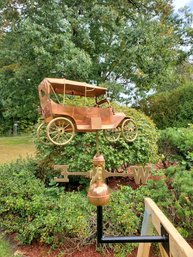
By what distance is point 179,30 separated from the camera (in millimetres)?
10602

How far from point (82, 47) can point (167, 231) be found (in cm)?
827

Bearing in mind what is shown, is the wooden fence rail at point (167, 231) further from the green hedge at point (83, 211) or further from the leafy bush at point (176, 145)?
the leafy bush at point (176, 145)

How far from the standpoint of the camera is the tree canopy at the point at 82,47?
7969 mm

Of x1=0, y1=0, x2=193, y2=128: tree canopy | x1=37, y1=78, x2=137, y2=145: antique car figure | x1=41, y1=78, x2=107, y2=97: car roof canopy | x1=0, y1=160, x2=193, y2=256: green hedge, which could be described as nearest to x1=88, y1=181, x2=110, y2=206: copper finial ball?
x1=37, y1=78, x2=137, y2=145: antique car figure

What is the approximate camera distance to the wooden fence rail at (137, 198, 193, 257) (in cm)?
101

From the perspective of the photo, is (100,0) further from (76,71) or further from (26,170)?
(26,170)

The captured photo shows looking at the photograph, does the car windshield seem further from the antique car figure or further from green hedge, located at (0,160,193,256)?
green hedge, located at (0,160,193,256)

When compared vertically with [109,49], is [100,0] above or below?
above

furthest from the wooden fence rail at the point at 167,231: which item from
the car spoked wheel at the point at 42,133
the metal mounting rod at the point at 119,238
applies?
the car spoked wheel at the point at 42,133

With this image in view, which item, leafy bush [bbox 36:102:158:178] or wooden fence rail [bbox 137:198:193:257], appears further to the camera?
leafy bush [bbox 36:102:158:178]

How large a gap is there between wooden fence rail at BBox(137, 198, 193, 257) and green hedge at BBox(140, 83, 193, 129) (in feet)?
22.5

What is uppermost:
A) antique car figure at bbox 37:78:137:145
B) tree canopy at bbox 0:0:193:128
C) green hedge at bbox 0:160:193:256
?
tree canopy at bbox 0:0:193:128

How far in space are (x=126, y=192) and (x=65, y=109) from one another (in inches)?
63.5

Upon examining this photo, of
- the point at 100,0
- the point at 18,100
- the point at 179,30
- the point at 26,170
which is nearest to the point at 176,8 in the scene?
the point at 179,30
